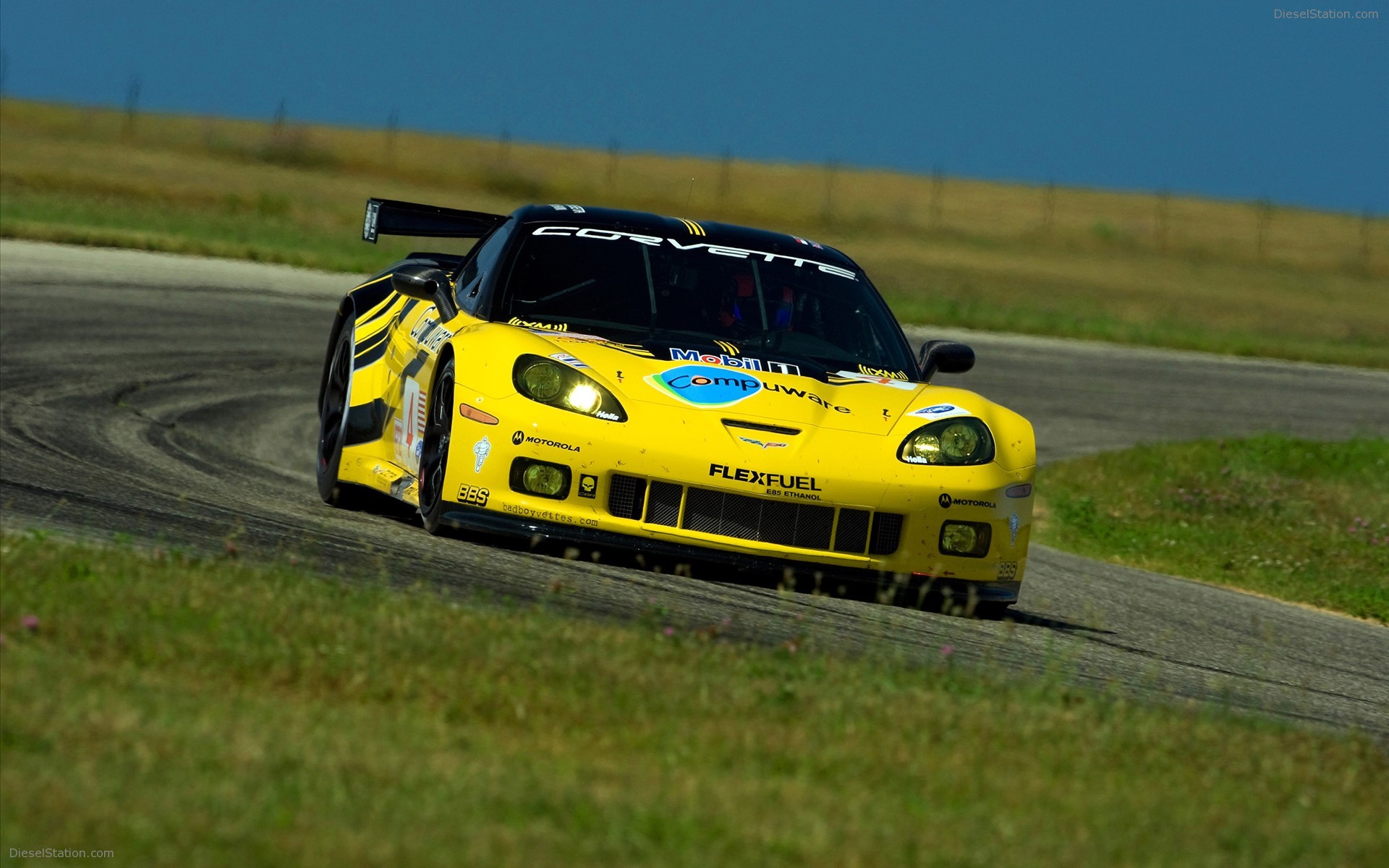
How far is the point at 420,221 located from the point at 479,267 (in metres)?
1.75

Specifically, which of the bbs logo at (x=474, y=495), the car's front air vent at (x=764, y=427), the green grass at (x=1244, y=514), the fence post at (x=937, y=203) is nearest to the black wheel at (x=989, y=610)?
the car's front air vent at (x=764, y=427)

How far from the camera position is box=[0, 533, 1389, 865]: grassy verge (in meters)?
3.29

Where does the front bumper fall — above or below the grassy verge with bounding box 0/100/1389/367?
below

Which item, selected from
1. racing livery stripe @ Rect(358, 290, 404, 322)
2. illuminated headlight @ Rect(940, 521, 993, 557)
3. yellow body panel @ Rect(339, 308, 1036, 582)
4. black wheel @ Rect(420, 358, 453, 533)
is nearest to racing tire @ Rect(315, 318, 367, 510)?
racing livery stripe @ Rect(358, 290, 404, 322)

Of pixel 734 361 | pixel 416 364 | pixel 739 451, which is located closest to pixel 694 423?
pixel 739 451

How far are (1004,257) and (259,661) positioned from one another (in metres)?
46.8

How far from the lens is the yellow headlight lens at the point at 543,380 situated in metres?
6.71

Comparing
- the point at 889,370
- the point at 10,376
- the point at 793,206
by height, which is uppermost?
the point at 793,206

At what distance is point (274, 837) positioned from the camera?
3.14 meters

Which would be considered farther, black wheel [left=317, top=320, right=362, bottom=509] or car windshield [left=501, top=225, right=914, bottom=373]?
black wheel [left=317, top=320, right=362, bottom=509]

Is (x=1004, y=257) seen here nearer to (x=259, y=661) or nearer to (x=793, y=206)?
(x=793, y=206)

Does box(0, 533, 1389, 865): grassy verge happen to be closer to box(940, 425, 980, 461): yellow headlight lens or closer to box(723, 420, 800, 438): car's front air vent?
box(723, 420, 800, 438): car's front air vent

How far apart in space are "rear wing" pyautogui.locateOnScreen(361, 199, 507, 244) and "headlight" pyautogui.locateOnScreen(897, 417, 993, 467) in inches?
137

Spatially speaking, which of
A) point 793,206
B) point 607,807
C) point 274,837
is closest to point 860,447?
point 607,807
